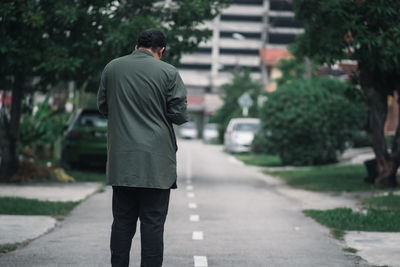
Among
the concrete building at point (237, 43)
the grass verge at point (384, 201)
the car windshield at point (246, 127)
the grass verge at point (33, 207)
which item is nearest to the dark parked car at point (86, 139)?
the grass verge at point (33, 207)

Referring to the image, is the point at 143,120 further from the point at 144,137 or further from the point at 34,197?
the point at 34,197

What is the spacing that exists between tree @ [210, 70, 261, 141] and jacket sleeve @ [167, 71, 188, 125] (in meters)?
47.8

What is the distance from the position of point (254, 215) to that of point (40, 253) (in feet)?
15.9

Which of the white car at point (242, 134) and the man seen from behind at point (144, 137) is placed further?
the white car at point (242, 134)

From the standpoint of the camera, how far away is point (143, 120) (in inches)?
234

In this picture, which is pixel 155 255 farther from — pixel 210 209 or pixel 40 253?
pixel 210 209

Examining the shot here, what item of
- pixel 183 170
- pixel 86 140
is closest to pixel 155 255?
pixel 86 140

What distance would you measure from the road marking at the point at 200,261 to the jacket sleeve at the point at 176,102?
2048 mm

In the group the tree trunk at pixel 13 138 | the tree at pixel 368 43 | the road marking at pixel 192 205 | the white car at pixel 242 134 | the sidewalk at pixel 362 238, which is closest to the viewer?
the sidewalk at pixel 362 238

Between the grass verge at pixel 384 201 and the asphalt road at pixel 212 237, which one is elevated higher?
the asphalt road at pixel 212 237

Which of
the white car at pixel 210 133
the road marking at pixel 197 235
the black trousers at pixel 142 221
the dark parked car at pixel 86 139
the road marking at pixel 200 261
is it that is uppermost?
the black trousers at pixel 142 221

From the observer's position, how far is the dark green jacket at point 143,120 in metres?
5.93

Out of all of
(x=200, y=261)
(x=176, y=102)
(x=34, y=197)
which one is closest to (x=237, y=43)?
(x=34, y=197)

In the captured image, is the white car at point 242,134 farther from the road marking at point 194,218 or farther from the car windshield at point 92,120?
the road marking at point 194,218
